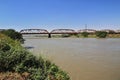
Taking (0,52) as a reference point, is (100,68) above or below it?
below

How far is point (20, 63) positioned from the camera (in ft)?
27.2

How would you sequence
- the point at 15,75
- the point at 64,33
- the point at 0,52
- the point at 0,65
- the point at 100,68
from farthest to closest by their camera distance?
the point at 64,33, the point at 100,68, the point at 0,52, the point at 0,65, the point at 15,75

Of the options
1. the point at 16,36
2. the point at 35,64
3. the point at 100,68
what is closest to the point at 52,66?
the point at 35,64

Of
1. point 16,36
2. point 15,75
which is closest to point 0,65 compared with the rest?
point 15,75

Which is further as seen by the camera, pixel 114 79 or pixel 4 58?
pixel 114 79

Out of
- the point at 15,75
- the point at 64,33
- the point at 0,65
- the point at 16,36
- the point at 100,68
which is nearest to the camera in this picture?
the point at 15,75

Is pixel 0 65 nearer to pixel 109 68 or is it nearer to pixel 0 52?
pixel 0 52

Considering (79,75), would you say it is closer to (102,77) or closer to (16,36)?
(102,77)

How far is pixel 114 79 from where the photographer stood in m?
13.8

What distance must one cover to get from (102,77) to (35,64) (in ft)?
21.5

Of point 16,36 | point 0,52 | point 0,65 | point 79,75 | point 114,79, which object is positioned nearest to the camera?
point 0,65

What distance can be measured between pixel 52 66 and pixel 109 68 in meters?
9.35

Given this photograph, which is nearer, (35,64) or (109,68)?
(35,64)

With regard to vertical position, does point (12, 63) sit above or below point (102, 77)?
above
